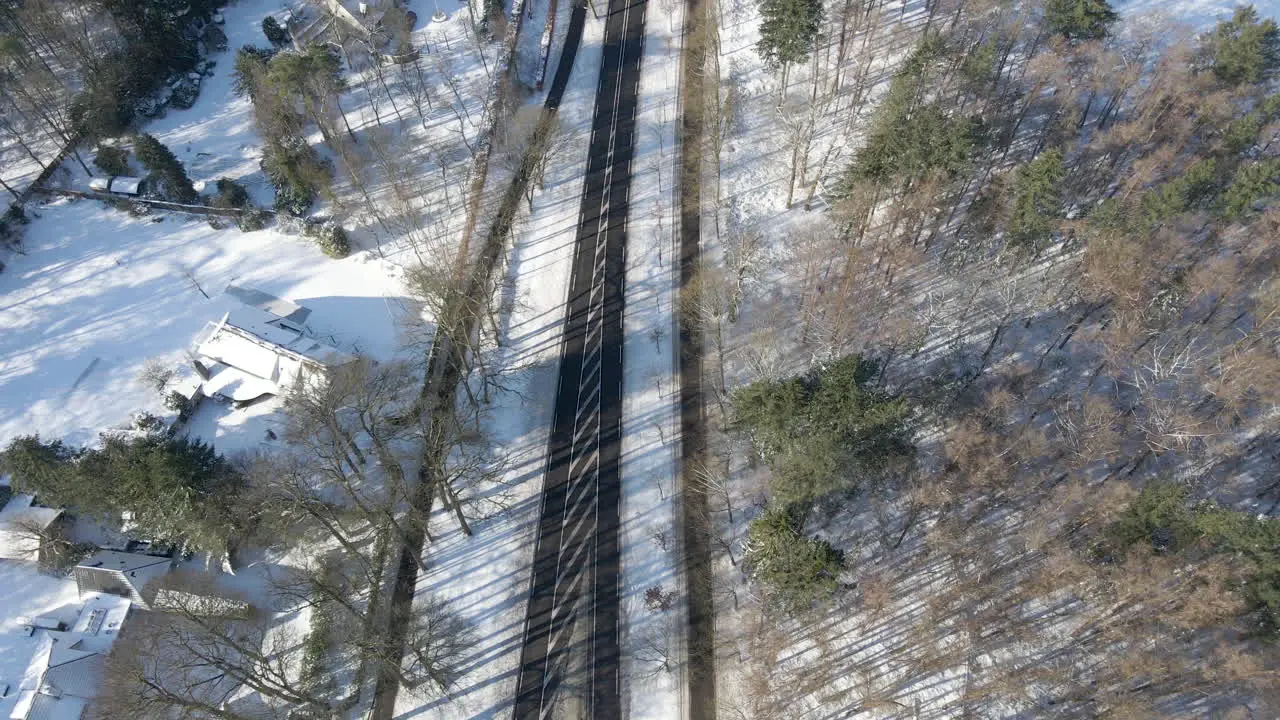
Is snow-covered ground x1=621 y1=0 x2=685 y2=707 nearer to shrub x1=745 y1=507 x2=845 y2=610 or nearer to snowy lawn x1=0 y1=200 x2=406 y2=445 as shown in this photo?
shrub x1=745 y1=507 x2=845 y2=610

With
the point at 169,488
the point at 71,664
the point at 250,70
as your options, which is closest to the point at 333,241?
the point at 250,70

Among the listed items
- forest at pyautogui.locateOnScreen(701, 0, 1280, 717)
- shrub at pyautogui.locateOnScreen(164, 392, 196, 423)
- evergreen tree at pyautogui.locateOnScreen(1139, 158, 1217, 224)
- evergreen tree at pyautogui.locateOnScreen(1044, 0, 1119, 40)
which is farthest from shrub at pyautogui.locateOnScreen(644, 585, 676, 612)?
evergreen tree at pyautogui.locateOnScreen(1044, 0, 1119, 40)

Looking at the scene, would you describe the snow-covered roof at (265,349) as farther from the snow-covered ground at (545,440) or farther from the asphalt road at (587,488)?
the asphalt road at (587,488)

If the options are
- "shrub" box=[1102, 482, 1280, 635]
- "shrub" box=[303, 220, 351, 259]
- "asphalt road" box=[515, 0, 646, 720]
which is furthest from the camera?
"shrub" box=[303, 220, 351, 259]

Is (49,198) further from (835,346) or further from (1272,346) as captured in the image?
(1272,346)

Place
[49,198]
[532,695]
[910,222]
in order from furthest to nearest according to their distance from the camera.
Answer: [49,198], [910,222], [532,695]

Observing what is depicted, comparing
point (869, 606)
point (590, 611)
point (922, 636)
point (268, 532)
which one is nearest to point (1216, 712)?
point (922, 636)
